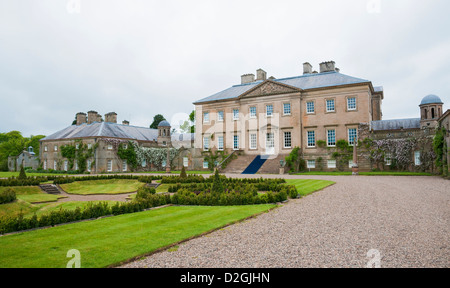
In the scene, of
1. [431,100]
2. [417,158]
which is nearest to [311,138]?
[417,158]

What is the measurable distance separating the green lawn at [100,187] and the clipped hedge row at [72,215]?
6780 mm

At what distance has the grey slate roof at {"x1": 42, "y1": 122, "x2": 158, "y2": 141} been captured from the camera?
129 ft

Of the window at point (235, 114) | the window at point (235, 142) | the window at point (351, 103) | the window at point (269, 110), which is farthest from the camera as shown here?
the window at point (235, 114)

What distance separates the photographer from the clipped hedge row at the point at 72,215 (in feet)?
23.6

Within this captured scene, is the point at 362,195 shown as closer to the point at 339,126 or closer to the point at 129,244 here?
the point at 129,244

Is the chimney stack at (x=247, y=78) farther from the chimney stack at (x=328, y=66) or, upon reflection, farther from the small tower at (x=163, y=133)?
the small tower at (x=163, y=133)

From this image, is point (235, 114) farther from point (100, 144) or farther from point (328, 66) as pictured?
point (100, 144)

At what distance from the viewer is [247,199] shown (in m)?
11.2

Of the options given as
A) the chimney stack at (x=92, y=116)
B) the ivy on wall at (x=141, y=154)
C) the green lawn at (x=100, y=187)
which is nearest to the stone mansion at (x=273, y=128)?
the chimney stack at (x=92, y=116)

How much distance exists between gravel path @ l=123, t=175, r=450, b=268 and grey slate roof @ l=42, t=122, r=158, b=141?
112ft

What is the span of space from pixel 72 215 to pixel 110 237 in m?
2.64

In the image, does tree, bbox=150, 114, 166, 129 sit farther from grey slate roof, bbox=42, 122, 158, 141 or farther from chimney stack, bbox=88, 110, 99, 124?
chimney stack, bbox=88, 110, 99, 124
